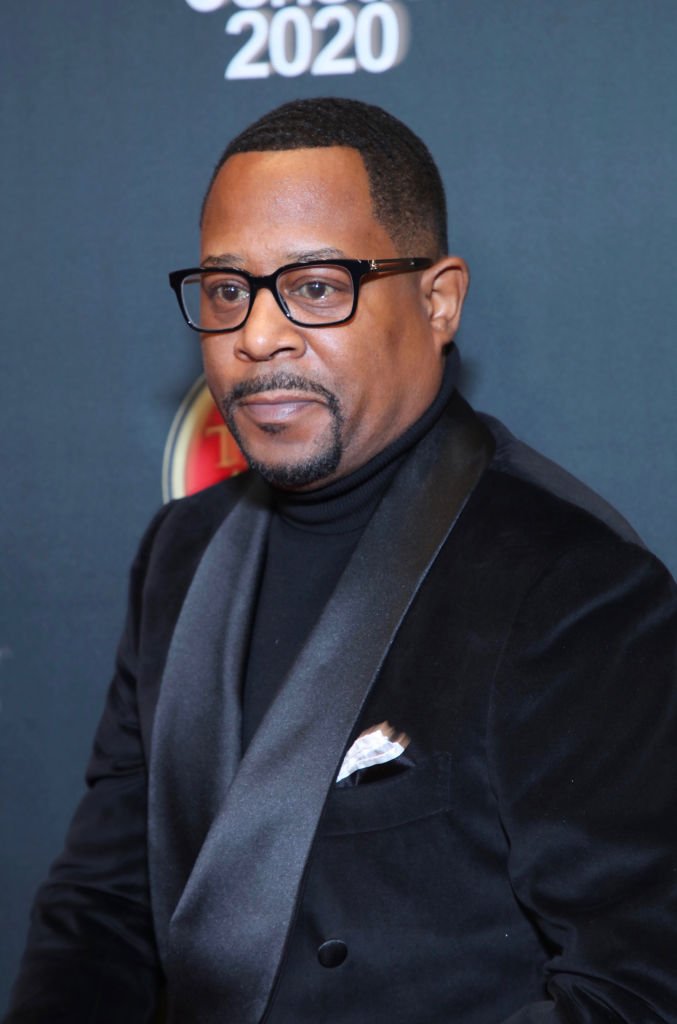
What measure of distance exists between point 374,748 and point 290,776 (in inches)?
2.8

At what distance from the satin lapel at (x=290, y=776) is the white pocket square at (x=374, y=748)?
15mm

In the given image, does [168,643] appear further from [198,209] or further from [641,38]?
[641,38]

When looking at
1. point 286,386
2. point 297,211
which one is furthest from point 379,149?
point 286,386

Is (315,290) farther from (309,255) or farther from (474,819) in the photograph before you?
(474,819)

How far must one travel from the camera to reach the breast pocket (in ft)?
3.19

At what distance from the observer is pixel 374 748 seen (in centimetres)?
100

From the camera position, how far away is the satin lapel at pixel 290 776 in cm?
99

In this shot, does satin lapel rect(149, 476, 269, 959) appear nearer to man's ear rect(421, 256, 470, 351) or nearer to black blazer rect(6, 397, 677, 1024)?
black blazer rect(6, 397, 677, 1024)

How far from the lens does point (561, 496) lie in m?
1.05

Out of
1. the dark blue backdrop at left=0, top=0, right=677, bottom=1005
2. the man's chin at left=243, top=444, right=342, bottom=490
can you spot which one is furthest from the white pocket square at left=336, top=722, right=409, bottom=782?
the dark blue backdrop at left=0, top=0, right=677, bottom=1005

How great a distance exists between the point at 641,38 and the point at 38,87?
2.31 ft

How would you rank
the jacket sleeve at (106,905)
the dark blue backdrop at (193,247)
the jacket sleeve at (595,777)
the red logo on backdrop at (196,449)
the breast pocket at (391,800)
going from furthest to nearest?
the red logo on backdrop at (196,449) → the dark blue backdrop at (193,247) → the jacket sleeve at (106,905) → the breast pocket at (391,800) → the jacket sleeve at (595,777)

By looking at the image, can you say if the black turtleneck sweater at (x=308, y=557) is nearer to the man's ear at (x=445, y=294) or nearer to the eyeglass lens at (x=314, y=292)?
the man's ear at (x=445, y=294)

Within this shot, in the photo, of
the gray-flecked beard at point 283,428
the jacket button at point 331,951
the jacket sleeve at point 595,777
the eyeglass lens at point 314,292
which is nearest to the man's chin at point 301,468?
the gray-flecked beard at point 283,428
